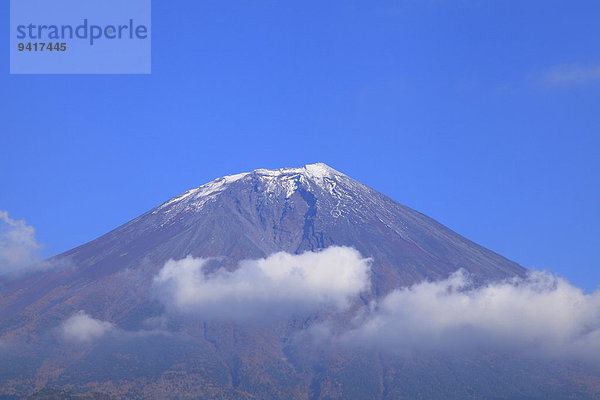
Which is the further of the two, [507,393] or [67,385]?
[507,393]

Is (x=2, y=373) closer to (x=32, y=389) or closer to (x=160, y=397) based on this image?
(x=32, y=389)

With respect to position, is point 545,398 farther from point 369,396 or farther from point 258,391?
point 258,391

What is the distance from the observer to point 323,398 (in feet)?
640

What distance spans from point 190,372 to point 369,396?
45229 millimetres

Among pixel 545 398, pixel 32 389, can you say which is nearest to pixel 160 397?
pixel 32 389

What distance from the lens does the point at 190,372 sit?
652 ft

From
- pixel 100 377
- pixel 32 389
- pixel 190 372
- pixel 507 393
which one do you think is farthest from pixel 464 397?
pixel 32 389

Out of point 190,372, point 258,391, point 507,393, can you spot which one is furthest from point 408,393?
point 190,372

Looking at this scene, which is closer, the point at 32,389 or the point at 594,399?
the point at 32,389

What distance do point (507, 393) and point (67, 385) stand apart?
108 m

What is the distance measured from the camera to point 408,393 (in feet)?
652

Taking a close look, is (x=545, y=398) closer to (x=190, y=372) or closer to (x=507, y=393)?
(x=507, y=393)

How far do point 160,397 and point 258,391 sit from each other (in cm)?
2504

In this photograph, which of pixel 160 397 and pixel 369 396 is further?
pixel 369 396
